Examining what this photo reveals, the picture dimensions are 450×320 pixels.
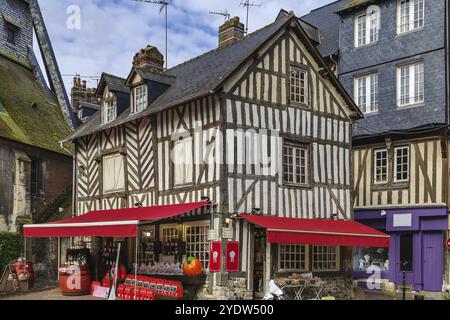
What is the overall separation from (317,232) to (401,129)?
20.1ft

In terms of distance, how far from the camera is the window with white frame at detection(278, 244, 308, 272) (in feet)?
45.5

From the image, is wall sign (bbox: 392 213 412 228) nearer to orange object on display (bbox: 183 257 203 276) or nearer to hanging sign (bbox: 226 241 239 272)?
hanging sign (bbox: 226 241 239 272)

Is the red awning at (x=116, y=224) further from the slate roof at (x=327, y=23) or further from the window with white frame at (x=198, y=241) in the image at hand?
the slate roof at (x=327, y=23)

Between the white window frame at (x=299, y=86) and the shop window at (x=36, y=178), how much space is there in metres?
10.2

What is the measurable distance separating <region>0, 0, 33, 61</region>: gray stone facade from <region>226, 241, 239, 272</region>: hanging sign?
15.9 meters

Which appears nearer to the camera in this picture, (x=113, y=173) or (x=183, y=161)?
(x=183, y=161)

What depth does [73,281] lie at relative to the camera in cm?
1466

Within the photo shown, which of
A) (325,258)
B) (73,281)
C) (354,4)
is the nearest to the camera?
(73,281)

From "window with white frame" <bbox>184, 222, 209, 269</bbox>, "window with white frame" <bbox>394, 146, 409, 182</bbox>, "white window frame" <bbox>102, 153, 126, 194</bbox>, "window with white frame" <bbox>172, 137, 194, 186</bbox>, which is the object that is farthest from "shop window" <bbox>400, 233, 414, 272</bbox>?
"white window frame" <bbox>102, 153, 126, 194</bbox>

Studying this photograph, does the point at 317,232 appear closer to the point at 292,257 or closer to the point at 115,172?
the point at 292,257

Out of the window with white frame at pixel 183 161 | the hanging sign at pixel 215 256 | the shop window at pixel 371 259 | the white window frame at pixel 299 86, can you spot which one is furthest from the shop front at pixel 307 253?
the shop window at pixel 371 259

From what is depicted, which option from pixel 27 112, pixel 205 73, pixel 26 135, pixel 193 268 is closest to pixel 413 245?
pixel 193 268

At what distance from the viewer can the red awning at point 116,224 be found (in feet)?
39.2
